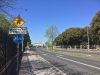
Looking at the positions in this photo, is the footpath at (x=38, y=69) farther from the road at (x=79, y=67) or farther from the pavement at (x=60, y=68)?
the road at (x=79, y=67)

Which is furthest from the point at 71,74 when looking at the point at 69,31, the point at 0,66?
the point at 69,31

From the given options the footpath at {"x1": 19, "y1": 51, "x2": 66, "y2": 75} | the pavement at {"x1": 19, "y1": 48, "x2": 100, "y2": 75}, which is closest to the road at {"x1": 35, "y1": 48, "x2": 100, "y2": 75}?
the pavement at {"x1": 19, "y1": 48, "x2": 100, "y2": 75}

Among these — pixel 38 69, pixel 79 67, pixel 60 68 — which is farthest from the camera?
pixel 79 67

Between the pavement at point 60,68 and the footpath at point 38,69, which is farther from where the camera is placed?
the pavement at point 60,68

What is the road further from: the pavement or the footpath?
the footpath

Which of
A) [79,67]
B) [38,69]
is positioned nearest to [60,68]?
[79,67]

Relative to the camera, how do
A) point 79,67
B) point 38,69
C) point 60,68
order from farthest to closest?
point 79,67 < point 60,68 < point 38,69

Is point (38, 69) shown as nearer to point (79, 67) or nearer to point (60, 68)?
point (60, 68)

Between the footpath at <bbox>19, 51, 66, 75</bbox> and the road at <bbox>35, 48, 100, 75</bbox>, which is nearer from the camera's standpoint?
the footpath at <bbox>19, 51, 66, 75</bbox>

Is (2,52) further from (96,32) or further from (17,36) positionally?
(96,32)

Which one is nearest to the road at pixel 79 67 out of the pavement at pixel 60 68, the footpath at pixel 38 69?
the pavement at pixel 60 68

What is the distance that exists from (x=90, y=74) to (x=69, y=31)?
120860mm

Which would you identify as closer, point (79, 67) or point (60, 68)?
point (60, 68)

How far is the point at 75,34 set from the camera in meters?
133
